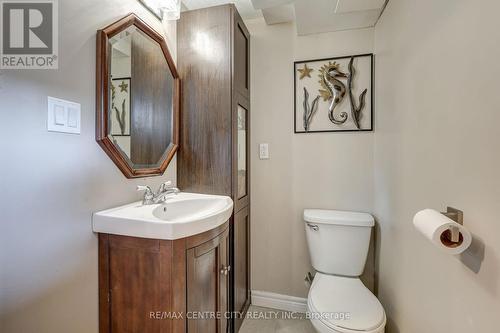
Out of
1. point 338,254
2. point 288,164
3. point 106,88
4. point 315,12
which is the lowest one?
point 338,254

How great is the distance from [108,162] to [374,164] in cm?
169

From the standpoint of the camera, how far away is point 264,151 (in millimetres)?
1844

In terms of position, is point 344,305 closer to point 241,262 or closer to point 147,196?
point 241,262

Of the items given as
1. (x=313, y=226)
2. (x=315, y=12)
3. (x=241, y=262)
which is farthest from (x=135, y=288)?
(x=315, y=12)

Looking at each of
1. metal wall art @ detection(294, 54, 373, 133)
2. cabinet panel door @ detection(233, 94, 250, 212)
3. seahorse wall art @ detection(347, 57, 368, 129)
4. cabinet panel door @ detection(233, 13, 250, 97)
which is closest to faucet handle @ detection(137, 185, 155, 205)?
cabinet panel door @ detection(233, 94, 250, 212)

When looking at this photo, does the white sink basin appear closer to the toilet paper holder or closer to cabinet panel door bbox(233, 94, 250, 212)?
cabinet panel door bbox(233, 94, 250, 212)

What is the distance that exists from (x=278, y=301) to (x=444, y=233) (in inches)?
58.3

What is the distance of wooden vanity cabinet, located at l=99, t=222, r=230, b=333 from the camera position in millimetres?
873

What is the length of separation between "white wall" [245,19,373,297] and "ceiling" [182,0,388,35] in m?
0.07

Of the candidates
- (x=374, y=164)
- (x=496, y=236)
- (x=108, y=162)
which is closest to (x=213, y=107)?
(x=108, y=162)

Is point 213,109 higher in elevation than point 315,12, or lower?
lower

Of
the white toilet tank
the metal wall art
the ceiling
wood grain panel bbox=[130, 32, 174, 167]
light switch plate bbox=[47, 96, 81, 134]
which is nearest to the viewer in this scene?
light switch plate bbox=[47, 96, 81, 134]

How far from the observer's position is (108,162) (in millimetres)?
1031

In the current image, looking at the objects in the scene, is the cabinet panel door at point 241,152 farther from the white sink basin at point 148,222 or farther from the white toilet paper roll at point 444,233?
the white toilet paper roll at point 444,233
